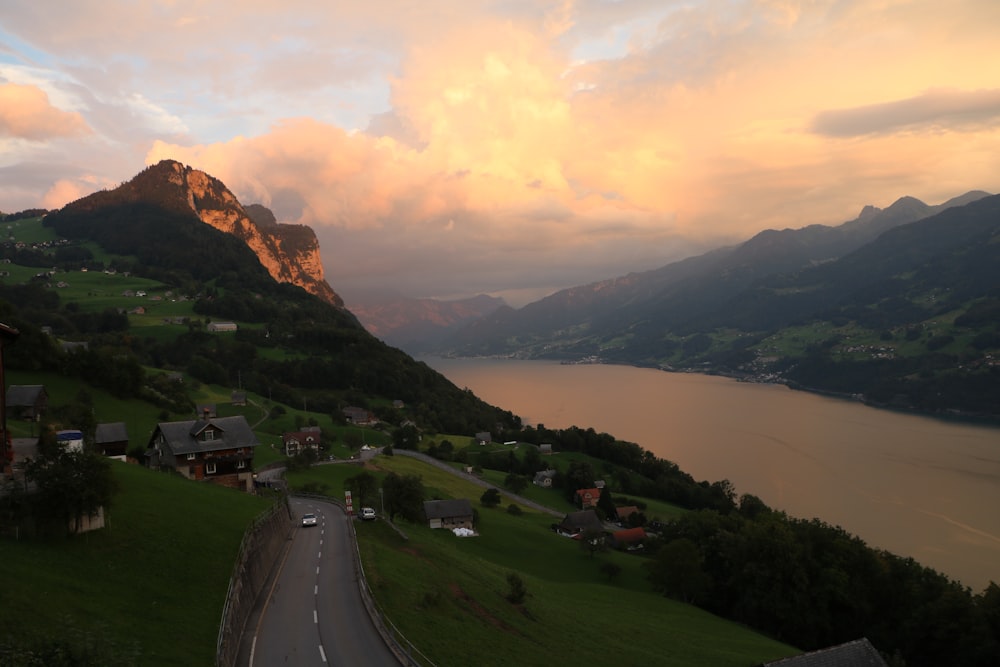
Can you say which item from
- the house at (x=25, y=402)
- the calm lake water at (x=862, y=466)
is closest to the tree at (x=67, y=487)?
the house at (x=25, y=402)

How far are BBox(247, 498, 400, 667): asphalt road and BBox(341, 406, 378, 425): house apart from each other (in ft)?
294

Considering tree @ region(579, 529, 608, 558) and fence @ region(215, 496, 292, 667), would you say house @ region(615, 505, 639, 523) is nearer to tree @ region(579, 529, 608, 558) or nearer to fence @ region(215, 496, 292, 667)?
tree @ region(579, 529, 608, 558)

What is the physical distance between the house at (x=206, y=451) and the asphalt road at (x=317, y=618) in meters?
20.4

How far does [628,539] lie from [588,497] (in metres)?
19.9

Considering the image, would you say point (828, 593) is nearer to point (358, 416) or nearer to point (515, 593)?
point (515, 593)

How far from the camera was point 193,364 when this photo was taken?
123 m

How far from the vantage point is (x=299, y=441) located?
286 ft

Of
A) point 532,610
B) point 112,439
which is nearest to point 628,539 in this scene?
point 532,610

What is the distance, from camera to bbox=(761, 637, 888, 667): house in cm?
3089

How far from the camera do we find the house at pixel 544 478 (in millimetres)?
Result: 108875

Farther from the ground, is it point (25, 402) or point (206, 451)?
point (25, 402)

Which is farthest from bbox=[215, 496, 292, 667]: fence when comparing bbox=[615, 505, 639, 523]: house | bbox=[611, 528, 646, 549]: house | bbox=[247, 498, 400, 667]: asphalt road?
bbox=[615, 505, 639, 523]: house

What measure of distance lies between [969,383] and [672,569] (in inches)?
7788

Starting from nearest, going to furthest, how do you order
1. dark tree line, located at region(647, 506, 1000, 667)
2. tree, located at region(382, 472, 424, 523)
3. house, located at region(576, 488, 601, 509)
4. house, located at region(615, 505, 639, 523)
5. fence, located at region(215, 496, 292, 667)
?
fence, located at region(215, 496, 292, 667) → dark tree line, located at region(647, 506, 1000, 667) → tree, located at region(382, 472, 424, 523) → house, located at region(615, 505, 639, 523) → house, located at region(576, 488, 601, 509)
